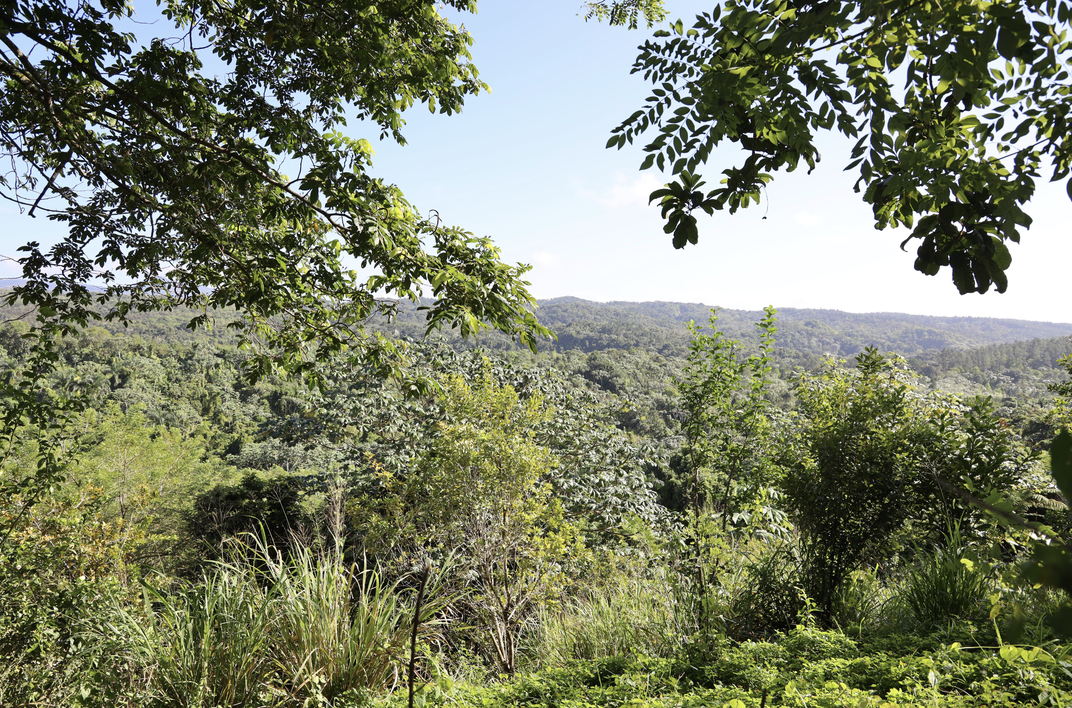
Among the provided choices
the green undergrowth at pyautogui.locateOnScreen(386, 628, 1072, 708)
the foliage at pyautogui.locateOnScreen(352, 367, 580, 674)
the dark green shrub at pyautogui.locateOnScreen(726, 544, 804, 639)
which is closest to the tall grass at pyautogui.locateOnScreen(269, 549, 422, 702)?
the green undergrowth at pyautogui.locateOnScreen(386, 628, 1072, 708)

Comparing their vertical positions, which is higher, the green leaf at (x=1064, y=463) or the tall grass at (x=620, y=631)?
the green leaf at (x=1064, y=463)

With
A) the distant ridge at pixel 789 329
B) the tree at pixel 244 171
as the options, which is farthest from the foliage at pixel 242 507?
the distant ridge at pixel 789 329

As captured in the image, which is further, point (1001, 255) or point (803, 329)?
point (803, 329)

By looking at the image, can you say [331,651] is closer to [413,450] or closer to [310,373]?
[310,373]

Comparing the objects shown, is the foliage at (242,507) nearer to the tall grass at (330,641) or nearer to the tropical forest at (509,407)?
the tropical forest at (509,407)

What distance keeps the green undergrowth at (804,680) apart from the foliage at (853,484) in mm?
1200

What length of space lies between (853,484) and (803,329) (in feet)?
402

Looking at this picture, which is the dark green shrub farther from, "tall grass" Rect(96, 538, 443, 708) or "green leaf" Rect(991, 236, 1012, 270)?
"green leaf" Rect(991, 236, 1012, 270)

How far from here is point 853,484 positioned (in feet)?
13.9

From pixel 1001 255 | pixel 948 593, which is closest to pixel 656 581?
pixel 948 593

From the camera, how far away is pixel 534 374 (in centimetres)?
1077

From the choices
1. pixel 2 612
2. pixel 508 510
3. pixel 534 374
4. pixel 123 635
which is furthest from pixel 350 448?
pixel 123 635

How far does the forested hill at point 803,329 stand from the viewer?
3497 inches

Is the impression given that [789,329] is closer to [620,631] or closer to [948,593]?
[948,593]
